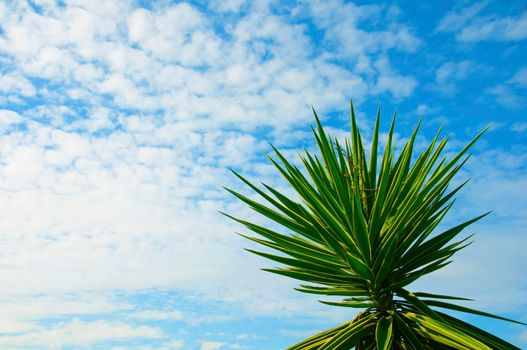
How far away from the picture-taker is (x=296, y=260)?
3703mm

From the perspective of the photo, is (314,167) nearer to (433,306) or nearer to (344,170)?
(344,170)

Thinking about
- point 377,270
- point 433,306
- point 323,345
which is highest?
point 377,270

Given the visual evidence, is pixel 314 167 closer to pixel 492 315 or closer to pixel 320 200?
pixel 320 200

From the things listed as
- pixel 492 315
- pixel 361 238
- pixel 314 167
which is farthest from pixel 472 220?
pixel 314 167

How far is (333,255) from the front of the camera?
3703 mm

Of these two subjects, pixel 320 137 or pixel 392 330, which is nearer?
pixel 392 330

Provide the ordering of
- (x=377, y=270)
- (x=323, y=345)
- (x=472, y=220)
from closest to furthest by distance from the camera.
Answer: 1. (x=323, y=345)
2. (x=377, y=270)
3. (x=472, y=220)

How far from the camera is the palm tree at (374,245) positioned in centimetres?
337

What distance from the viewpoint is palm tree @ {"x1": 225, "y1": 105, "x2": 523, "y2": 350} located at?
337cm

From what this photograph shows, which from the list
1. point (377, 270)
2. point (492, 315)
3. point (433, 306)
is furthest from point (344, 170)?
point (492, 315)

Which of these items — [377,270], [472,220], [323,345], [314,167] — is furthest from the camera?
[314,167]

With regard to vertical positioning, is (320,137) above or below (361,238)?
above

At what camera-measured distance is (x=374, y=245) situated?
3555 millimetres

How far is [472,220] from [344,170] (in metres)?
0.96
